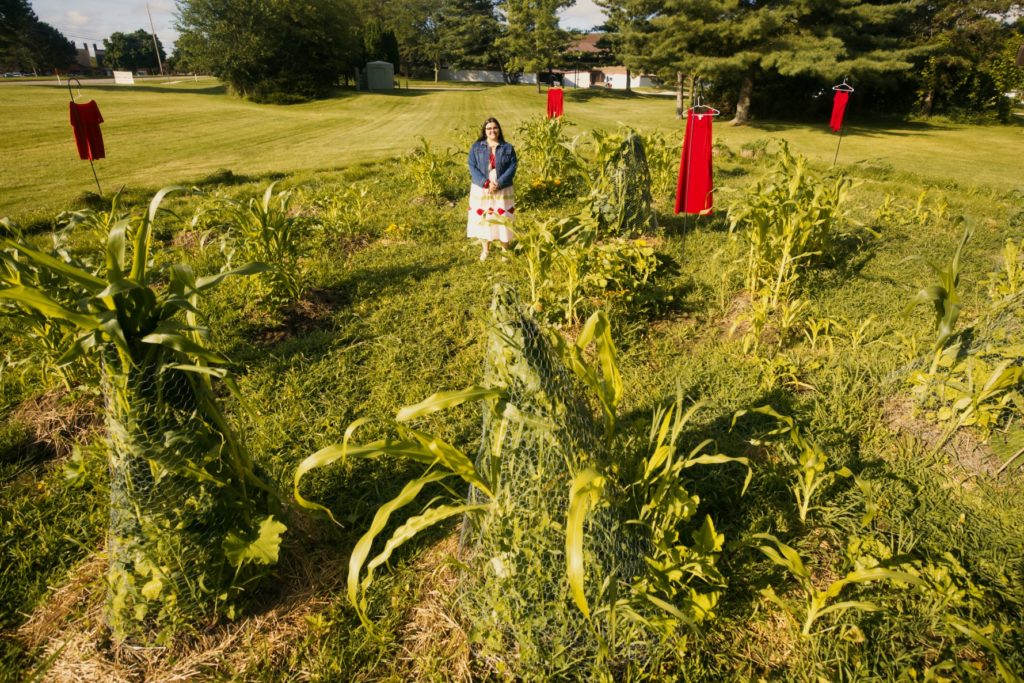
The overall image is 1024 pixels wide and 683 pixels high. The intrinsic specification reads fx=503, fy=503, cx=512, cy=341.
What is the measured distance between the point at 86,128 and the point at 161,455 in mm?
5740

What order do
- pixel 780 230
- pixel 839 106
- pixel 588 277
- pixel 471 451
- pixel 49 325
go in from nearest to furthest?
pixel 471 451
pixel 49 325
pixel 588 277
pixel 780 230
pixel 839 106

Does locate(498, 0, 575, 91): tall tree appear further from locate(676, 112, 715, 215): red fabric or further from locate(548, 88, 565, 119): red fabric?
locate(676, 112, 715, 215): red fabric

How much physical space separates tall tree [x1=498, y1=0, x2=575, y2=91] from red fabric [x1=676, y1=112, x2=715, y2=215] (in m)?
33.3

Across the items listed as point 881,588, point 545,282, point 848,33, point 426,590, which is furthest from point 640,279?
point 848,33

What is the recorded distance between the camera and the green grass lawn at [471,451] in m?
1.84

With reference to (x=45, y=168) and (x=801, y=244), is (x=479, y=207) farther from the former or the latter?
(x=45, y=168)

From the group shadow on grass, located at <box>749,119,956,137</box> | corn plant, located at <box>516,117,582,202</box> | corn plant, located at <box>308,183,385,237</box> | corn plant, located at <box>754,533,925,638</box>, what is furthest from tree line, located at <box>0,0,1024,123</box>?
corn plant, located at <box>754,533,925,638</box>

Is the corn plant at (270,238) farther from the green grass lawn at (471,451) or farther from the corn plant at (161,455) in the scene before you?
the corn plant at (161,455)

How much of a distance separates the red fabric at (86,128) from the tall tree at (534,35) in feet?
109

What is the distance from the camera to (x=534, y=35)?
113 feet

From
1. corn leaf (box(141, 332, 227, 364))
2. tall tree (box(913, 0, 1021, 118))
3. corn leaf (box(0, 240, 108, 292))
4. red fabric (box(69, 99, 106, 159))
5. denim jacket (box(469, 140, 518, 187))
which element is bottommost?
corn leaf (box(141, 332, 227, 364))

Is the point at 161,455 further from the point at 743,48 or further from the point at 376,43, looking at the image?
the point at 376,43

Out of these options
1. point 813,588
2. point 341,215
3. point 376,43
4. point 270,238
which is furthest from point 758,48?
point 376,43

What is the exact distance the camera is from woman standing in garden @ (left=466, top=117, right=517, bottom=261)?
5520 mm
